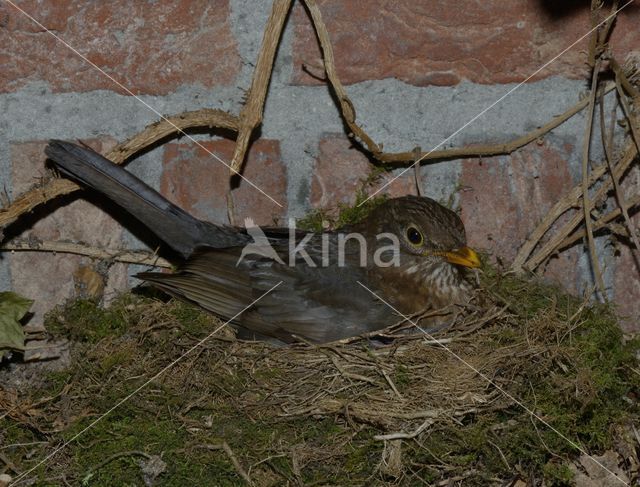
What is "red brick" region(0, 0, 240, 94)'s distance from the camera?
3.75 m

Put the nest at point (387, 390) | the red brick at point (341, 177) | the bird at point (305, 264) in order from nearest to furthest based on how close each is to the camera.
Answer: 1. the nest at point (387, 390)
2. the bird at point (305, 264)
3. the red brick at point (341, 177)

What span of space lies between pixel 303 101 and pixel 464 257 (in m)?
0.96

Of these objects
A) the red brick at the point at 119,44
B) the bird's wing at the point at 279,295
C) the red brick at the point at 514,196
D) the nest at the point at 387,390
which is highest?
the red brick at the point at 119,44

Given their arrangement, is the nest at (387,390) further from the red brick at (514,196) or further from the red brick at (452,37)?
the red brick at (452,37)

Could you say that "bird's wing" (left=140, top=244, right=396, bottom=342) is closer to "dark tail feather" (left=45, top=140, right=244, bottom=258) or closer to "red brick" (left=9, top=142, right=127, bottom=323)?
"dark tail feather" (left=45, top=140, right=244, bottom=258)

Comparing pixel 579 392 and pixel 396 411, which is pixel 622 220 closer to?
pixel 579 392

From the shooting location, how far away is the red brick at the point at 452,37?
153 inches

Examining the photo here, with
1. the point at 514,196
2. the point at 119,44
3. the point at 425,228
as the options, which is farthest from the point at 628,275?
the point at 119,44

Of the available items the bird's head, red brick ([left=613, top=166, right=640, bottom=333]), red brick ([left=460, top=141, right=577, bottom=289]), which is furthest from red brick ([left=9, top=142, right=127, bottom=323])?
red brick ([left=613, top=166, right=640, bottom=333])

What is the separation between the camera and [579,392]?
3.18m

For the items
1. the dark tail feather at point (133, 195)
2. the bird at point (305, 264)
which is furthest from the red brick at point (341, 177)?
the dark tail feather at point (133, 195)

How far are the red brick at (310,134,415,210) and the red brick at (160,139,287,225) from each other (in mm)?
161

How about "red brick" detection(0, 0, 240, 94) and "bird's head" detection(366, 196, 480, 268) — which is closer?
"red brick" detection(0, 0, 240, 94)

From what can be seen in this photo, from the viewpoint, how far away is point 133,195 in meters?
3.79
